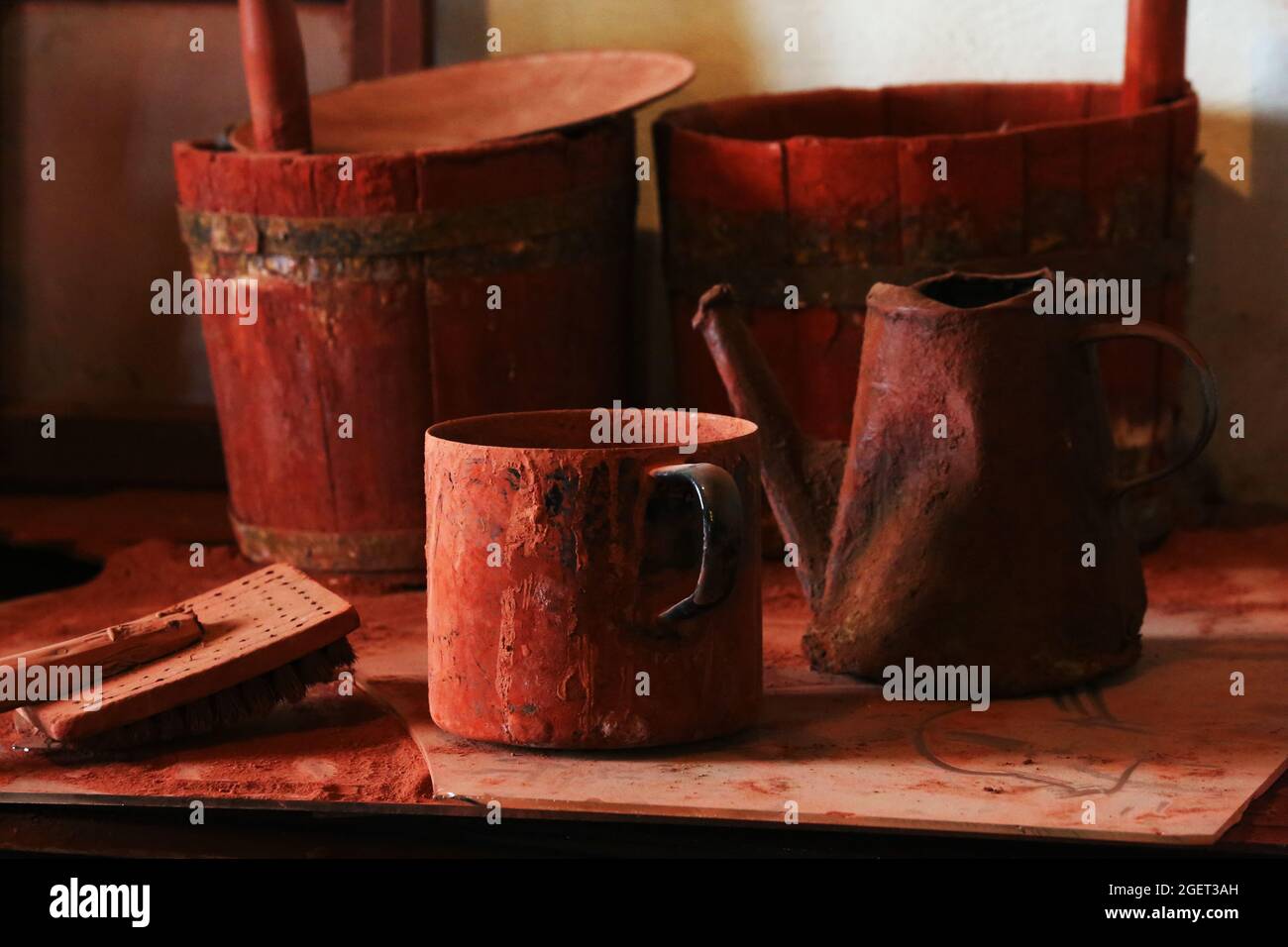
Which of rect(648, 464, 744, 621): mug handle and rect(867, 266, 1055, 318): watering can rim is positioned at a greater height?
rect(867, 266, 1055, 318): watering can rim

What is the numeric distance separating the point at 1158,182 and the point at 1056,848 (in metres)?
1.16

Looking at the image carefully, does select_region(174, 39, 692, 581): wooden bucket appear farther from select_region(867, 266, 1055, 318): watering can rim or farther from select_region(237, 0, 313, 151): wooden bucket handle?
select_region(867, 266, 1055, 318): watering can rim

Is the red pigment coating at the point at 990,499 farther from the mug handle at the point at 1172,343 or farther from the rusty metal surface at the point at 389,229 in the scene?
the rusty metal surface at the point at 389,229

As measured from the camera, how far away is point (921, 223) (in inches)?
87.1

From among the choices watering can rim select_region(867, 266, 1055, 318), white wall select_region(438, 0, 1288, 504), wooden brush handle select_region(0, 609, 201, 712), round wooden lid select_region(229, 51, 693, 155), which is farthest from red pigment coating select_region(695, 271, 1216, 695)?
white wall select_region(438, 0, 1288, 504)

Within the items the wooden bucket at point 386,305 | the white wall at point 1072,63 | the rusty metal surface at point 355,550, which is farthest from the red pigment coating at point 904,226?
the rusty metal surface at point 355,550

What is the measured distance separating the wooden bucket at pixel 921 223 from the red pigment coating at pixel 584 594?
0.70 metres

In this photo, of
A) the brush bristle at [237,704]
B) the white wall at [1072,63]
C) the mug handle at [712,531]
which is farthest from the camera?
the white wall at [1072,63]

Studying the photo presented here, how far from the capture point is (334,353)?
7.38ft

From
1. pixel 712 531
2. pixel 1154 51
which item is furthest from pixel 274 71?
pixel 1154 51

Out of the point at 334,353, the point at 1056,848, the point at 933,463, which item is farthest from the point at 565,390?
the point at 1056,848

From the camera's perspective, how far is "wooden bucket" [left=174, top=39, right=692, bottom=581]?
221 cm

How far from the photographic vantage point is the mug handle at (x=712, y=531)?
1.52m

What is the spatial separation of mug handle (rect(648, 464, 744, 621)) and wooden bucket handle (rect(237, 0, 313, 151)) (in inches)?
38.6
